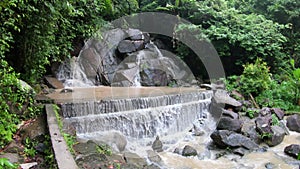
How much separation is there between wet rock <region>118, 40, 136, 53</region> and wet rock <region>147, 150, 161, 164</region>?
20.6ft

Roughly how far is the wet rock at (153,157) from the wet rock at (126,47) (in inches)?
247

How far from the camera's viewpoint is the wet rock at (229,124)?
21.4 ft

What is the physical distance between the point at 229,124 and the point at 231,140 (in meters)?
0.93

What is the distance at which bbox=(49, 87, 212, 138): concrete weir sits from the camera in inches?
222

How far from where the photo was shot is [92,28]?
873cm

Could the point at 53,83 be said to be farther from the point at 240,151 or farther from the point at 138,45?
the point at 240,151

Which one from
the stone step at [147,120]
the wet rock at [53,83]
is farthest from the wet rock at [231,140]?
the wet rock at [53,83]

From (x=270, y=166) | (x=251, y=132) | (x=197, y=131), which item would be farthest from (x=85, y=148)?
(x=251, y=132)

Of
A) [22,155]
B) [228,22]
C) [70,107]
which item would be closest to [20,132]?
[22,155]

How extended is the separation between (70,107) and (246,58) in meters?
8.32

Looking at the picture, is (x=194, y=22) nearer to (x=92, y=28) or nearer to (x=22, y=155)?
(x=92, y=28)

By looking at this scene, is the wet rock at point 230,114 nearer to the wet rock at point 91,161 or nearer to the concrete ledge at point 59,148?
the wet rock at point 91,161

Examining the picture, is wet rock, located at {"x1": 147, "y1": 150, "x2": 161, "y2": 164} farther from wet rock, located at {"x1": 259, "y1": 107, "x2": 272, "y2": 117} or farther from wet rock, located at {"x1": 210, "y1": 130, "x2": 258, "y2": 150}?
wet rock, located at {"x1": 259, "y1": 107, "x2": 272, "y2": 117}

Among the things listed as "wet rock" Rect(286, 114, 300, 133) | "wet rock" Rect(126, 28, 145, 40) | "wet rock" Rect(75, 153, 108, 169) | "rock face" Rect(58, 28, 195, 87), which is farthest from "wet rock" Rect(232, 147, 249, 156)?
"wet rock" Rect(126, 28, 145, 40)
